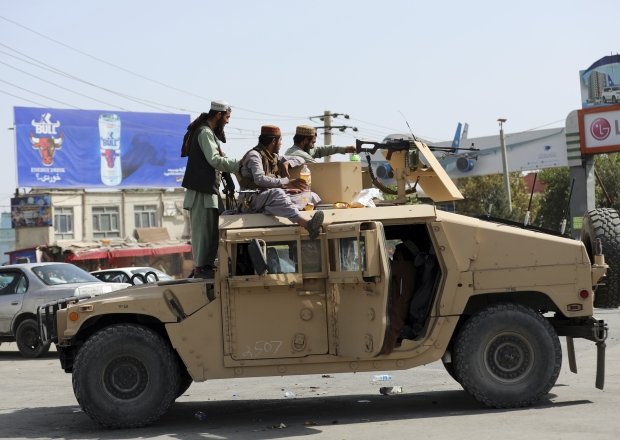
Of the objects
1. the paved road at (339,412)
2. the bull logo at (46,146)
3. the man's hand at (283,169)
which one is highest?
the bull logo at (46,146)

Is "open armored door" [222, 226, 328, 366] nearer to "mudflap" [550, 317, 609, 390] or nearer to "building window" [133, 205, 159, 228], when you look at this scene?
"mudflap" [550, 317, 609, 390]

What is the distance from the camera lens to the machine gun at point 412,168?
10.3 meters

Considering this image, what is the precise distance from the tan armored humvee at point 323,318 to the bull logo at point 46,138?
5295 centimetres

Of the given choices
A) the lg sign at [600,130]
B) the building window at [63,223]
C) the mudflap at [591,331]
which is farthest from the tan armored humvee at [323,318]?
the building window at [63,223]

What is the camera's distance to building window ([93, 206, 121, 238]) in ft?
217

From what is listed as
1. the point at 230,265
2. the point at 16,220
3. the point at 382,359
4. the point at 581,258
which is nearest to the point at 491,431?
the point at 382,359

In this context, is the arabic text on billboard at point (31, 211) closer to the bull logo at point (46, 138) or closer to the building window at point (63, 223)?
the building window at point (63, 223)

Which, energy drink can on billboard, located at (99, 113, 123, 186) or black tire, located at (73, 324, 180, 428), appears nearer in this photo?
black tire, located at (73, 324, 180, 428)

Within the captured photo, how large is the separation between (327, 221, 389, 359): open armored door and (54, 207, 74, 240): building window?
5604 cm

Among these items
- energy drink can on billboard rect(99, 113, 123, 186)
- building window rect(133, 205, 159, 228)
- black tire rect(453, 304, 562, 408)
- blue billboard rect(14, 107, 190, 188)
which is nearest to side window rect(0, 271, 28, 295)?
black tire rect(453, 304, 562, 408)

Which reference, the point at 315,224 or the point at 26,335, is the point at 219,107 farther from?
the point at 26,335

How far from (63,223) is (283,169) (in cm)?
5596

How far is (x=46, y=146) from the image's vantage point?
200 feet

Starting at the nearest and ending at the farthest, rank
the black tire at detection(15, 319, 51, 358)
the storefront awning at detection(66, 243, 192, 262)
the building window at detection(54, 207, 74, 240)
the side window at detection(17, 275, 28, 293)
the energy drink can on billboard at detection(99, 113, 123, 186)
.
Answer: the black tire at detection(15, 319, 51, 358), the side window at detection(17, 275, 28, 293), the storefront awning at detection(66, 243, 192, 262), the building window at detection(54, 207, 74, 240), the energy drink can on billboard at detection(99, 113, 123, 186)
